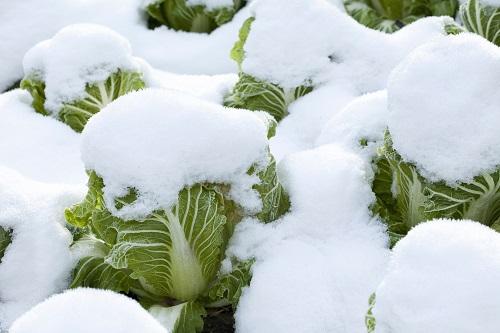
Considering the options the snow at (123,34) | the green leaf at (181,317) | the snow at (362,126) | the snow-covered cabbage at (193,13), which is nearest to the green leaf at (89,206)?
the green leaf at (181,317)

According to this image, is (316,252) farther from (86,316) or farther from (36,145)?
(36,145)

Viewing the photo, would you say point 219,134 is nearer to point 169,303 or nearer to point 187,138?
point 187,138

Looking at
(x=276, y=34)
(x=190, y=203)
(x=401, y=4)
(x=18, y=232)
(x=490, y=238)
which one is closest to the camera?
(x=490, y=238)

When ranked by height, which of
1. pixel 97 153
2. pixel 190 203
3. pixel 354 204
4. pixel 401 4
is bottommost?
pixel 401 4

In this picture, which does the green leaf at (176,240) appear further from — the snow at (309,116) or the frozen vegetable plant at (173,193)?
the snow at (309,116)

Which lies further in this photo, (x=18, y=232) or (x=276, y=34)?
(x=276, y=34)

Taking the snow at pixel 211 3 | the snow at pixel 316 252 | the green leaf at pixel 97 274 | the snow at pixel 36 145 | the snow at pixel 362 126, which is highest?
the snow at pixel 362 126

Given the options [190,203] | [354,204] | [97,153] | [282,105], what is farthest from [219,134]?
[282,105]
